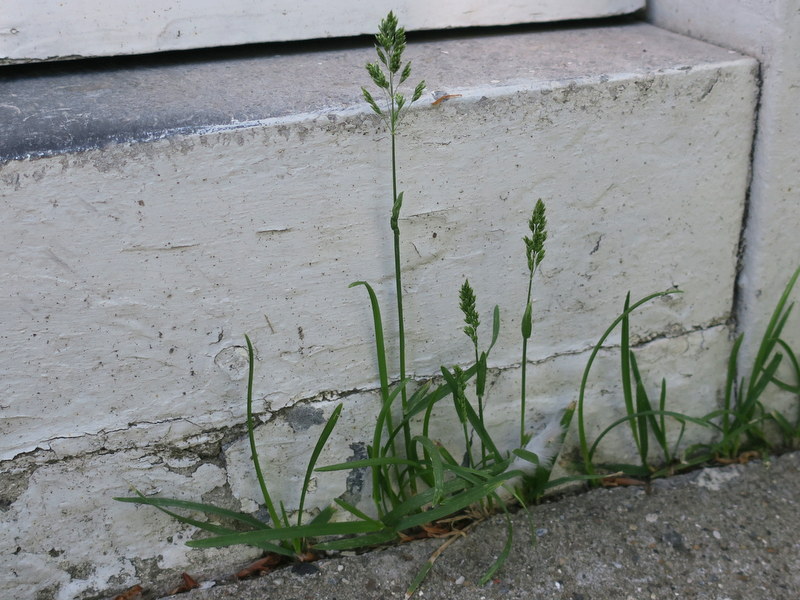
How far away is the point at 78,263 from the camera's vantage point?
1.39 metres

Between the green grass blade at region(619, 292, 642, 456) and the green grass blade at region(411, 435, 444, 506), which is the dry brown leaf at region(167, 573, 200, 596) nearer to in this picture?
the green grass blade at region(411, 435, 444, 506)

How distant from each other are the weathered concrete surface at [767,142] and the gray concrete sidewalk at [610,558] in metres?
0.36

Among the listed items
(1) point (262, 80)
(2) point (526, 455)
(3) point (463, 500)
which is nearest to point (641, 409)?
(2) point (526, 455)

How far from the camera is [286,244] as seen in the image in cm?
148

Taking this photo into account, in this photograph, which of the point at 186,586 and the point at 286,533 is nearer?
the point at 286,533

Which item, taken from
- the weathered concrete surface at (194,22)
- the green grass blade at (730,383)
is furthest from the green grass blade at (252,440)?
the green grass blade at (730,383)

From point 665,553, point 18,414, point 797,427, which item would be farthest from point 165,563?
point 797,427

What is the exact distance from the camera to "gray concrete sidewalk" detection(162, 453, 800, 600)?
156cm

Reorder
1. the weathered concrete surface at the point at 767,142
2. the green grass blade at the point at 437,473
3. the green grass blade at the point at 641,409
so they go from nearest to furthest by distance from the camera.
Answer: the green grass blade at the point at 437,473, the weathered concrete surface at the point at 767,142, the green grass blade at the point at 641,409

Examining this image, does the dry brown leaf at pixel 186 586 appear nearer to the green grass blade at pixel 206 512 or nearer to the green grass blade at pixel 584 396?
the green grass blade at pixel 206 512

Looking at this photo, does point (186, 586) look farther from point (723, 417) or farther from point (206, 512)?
point (723, 417)

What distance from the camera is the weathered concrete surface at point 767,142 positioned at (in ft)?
5.17

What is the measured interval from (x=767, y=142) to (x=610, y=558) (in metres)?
0.90

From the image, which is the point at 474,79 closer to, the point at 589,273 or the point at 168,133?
the point at 589,273
